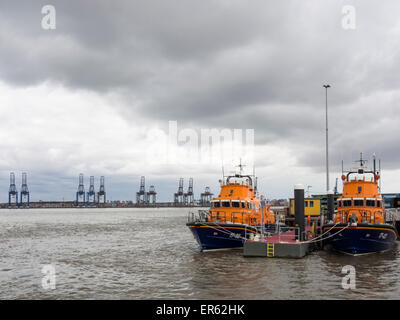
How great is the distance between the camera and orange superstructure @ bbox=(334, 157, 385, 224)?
1017 inches

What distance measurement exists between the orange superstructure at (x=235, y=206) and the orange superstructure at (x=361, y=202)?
19.5 feet

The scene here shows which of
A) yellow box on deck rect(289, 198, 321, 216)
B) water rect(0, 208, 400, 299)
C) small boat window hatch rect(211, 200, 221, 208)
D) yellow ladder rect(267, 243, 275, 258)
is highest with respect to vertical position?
small boat window hatch rect(211, 200, 221, 208)

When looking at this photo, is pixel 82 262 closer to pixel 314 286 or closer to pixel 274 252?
pixel 274 252

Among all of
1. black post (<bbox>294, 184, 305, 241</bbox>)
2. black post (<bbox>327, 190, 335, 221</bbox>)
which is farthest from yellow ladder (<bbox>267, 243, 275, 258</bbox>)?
black post (<bbox>327, 190, 335, 221</bbox>)

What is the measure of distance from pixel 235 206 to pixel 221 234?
3298 mm

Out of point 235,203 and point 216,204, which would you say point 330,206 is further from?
point 216,204

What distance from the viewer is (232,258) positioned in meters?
23.3

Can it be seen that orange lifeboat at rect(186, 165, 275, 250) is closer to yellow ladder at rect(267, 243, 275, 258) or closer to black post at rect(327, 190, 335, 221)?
yellow ladder at rect(267, 243, 275, 258)

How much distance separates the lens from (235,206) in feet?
93.6

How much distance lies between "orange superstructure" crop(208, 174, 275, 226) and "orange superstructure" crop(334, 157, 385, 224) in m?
5.95
